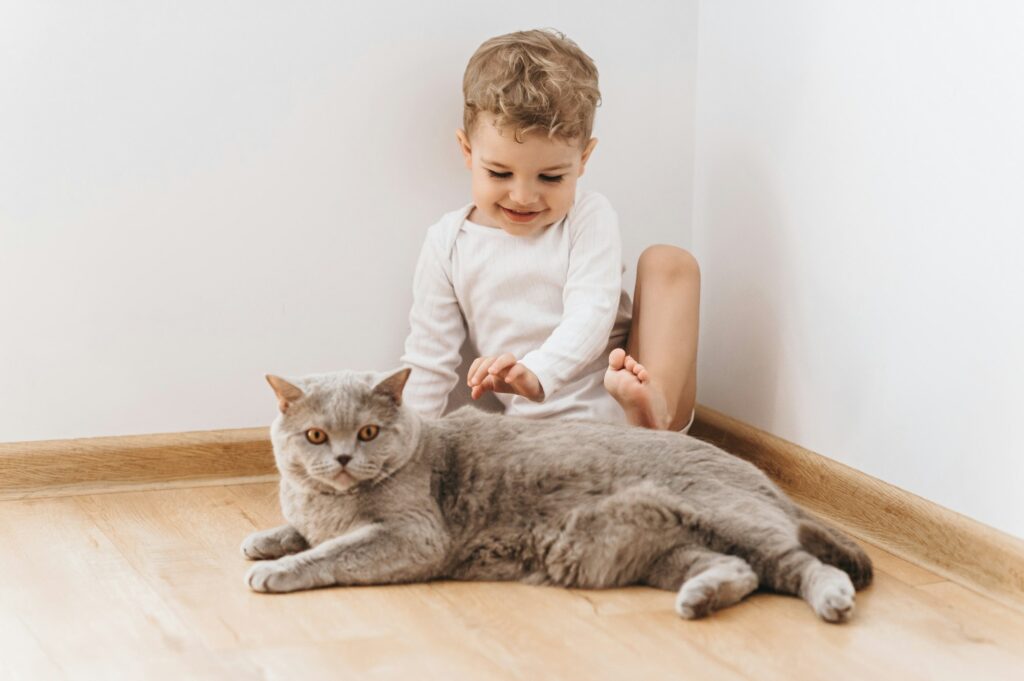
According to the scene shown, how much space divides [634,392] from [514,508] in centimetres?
28

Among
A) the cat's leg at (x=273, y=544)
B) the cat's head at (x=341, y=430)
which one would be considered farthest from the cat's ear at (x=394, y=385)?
the cat's leg at (x=273, y=544)

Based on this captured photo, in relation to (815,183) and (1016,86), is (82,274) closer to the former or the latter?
(815,183)

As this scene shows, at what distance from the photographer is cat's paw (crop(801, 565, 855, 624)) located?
4.03 ft

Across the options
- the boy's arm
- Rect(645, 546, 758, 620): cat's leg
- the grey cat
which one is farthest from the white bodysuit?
Rect(645, 546, 758, 620): cat's leg

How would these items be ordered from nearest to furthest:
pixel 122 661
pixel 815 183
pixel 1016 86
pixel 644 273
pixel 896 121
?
pixel 122 661, pixel 1016 86, pixel 896 121, pixel 815 183, pixel 644 273

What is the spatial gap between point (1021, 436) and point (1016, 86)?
1.30 ft

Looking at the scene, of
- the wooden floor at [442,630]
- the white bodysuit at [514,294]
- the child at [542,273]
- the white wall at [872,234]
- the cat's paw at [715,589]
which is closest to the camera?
the wooden floor at [442,630]

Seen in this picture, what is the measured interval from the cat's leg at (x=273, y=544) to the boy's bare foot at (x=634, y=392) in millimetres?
465

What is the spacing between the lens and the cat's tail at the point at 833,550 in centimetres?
133

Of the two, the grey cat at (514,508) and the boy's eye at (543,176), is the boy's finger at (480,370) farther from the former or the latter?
the boy's eye at (543,176)

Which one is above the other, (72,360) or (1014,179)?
(1014,179)

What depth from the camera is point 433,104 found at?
6.10 feet

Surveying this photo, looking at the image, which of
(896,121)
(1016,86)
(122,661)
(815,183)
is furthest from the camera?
(815,183)

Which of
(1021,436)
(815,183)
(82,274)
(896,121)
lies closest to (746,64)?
(815,183)
